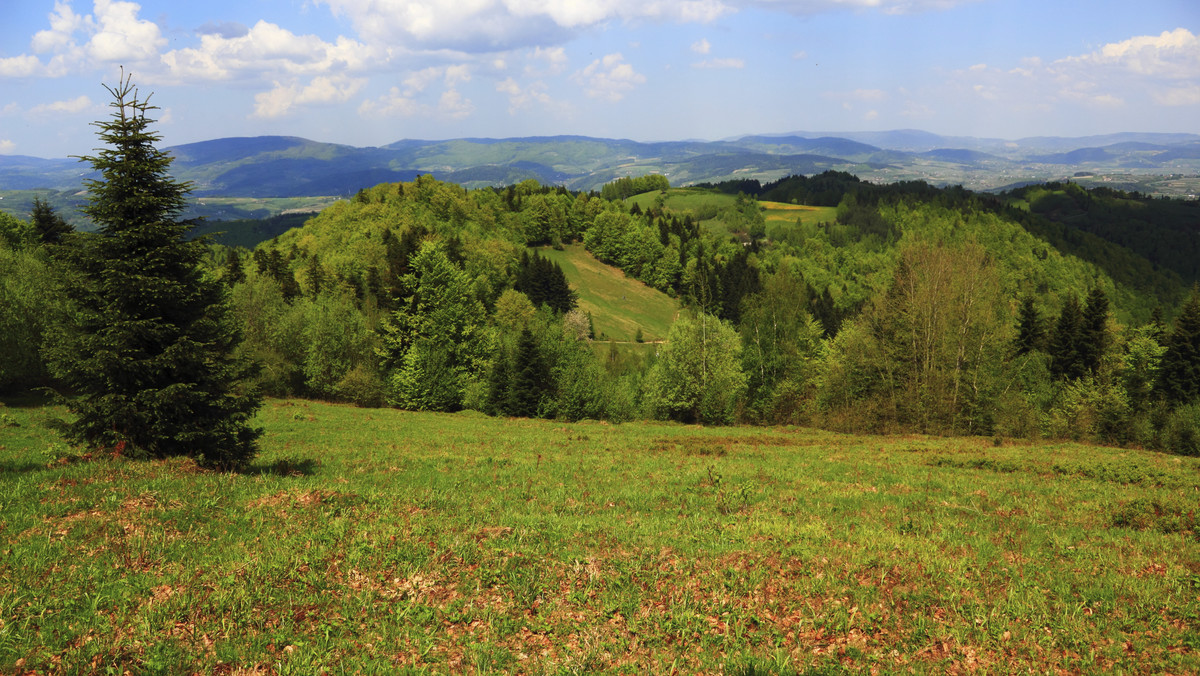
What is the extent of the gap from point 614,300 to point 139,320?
109720 mm

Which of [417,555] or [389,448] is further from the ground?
[417,555]

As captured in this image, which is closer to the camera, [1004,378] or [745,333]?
[1004,378]

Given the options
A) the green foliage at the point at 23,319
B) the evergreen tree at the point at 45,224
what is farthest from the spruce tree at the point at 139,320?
the evergreen tree at the point at 45,224

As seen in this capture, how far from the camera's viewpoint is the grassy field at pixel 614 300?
11088 centimetres

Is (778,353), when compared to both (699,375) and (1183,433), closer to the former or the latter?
(699,375)

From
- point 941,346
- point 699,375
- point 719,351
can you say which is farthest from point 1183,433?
point 699,375

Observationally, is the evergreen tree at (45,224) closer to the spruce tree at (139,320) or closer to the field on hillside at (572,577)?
the spruce tree at (139,320)

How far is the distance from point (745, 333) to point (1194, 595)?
48694 millimetres

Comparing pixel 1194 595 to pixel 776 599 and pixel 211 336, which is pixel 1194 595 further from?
pixel 211 336

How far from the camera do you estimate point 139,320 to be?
14.7 m

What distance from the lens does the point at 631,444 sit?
30422 millimetres

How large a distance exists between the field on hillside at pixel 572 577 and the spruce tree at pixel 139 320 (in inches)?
44.6

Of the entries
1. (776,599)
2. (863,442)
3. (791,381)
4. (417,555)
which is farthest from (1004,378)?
(417,555)

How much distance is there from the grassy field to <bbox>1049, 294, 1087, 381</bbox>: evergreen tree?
197 ft
